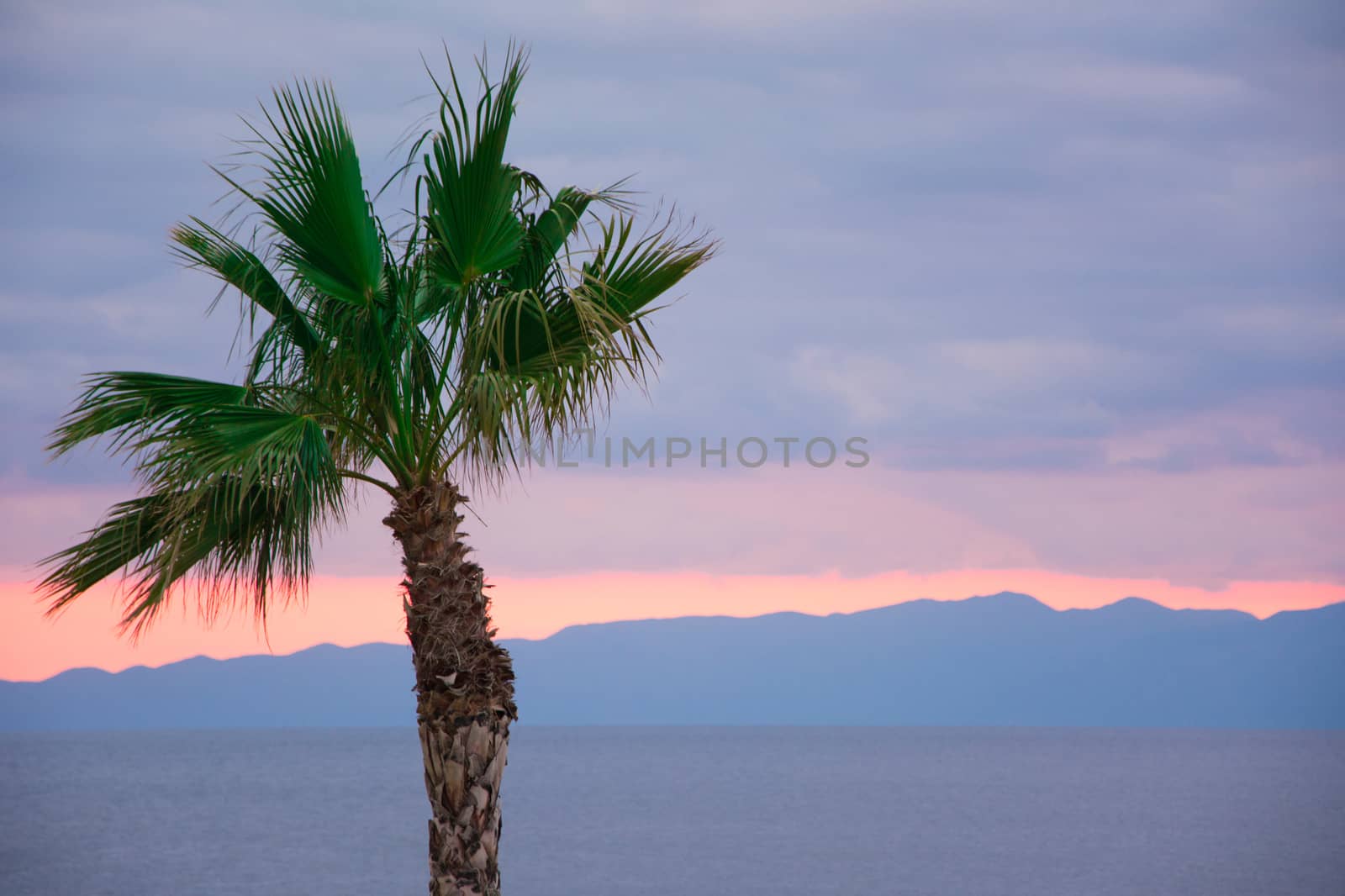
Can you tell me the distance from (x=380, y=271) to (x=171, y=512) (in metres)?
2.12

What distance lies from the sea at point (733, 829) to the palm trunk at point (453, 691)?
3317 cm

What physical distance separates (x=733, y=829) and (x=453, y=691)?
55.4 meters

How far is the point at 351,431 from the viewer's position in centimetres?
902

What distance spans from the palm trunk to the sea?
33170 millimetres

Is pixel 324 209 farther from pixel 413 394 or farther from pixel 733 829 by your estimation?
pixel 733 829

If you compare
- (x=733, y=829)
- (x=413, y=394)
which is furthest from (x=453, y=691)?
(x=733, y=829)

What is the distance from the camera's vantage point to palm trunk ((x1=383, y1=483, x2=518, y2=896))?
28.0 feet

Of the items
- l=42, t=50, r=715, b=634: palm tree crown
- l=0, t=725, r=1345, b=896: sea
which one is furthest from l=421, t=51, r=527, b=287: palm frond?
l=0, t=725, r=1345, b=896: sea

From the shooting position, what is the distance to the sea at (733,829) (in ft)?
143

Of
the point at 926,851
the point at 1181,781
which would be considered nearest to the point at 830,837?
the point at 926,851

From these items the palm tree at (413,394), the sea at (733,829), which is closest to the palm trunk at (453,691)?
the palm tree at (413,394)

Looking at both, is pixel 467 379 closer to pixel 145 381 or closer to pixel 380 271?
pixel 380 271

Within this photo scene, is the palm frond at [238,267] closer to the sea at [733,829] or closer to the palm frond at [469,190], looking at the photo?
the palm frond at [469,190]

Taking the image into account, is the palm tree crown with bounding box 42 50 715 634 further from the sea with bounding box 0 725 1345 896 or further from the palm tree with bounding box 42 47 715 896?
the sea with bounding box 0 725 1345 896
